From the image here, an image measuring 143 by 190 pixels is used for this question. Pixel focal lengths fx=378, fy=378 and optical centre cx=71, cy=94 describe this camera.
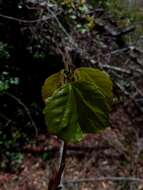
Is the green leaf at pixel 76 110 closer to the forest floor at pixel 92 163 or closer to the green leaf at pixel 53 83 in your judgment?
the green leaf at pixel 53 83

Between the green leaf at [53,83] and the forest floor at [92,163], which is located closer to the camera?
the green leaf at [53,83]

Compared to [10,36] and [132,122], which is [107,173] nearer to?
[132,122]

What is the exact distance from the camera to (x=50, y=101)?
433 mm

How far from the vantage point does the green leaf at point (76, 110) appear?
Answer: 423 mm

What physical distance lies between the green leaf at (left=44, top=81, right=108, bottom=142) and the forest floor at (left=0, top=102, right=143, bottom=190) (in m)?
1.81

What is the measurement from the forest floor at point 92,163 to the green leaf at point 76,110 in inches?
71.1

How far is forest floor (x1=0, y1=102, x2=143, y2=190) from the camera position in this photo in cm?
230

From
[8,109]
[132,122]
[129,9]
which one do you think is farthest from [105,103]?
[129,9]

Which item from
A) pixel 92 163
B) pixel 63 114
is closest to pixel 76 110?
pixel 63 114

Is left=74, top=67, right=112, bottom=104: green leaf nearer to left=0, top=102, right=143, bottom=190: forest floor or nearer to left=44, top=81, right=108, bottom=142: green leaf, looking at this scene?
left=44, top=81, right=108, bottom=142: green leaf

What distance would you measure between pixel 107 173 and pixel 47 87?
6.62 ft

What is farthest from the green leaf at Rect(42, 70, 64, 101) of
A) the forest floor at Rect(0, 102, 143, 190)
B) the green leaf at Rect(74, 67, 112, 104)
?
the forest floor at Rect(0, 102, 143, 190)

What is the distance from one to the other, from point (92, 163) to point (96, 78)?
2073 millimetres

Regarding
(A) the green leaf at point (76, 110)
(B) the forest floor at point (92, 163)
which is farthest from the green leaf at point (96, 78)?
(B) the forest floor at point (92, 163)
